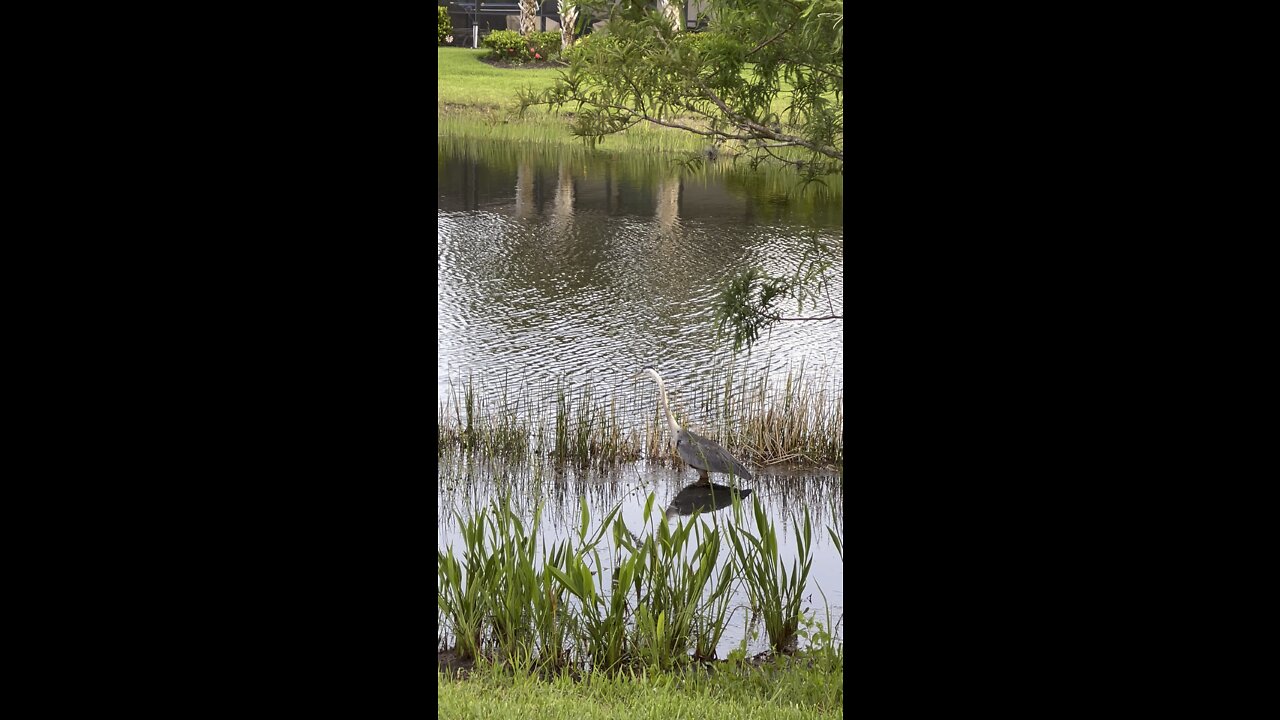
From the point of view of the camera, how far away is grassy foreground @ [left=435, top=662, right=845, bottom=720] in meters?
2.53

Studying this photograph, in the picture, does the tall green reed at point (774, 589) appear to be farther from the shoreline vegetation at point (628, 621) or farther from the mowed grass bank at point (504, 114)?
the mowed grass bank at point (504, 114)

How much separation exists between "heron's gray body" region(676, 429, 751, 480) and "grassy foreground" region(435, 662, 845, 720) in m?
1.00

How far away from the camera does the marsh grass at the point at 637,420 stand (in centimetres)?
418

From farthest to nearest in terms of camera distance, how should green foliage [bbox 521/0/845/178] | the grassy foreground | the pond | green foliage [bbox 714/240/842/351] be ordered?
the pond < green foliage [bbox 714/240/842/351] < green foliage [bbox 521/0/845/178] < the grassy foreground

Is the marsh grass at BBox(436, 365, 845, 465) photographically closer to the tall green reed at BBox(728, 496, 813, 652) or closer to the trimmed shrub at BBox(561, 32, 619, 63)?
the tall green reed at BBox(728, 496, 813, 652)

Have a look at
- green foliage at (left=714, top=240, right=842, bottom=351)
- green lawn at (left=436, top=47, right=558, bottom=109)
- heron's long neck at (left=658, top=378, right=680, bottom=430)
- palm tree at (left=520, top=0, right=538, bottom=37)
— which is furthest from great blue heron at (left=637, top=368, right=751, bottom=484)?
palm tree at (left=520, top=0, right=538, bottom=37)

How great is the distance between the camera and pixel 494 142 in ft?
13.9

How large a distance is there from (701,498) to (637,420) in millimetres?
491

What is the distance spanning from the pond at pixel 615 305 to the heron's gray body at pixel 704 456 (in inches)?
3.7

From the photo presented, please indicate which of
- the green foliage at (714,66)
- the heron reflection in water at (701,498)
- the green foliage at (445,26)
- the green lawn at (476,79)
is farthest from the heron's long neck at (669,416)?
the green foliage at (445,26)
